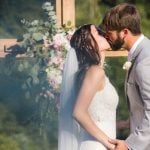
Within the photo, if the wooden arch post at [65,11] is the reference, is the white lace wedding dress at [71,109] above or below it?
below

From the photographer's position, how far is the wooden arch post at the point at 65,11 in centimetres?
611

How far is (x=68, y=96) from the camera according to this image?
4.77 metres

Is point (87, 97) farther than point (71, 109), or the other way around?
point (71, 109)

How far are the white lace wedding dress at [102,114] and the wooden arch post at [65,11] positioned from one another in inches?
58.1

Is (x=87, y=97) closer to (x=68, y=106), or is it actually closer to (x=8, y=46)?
(x=68, y=106)

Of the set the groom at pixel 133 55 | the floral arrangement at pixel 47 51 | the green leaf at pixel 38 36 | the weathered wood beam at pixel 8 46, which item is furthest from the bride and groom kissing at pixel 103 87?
the weathered wood beam at pixel 8 46

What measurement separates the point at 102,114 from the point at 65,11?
1581mm

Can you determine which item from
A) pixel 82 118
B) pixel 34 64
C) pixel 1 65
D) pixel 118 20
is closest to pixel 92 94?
pixel 82 118

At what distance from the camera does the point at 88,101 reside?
14.8ft

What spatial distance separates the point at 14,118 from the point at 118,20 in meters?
2.87

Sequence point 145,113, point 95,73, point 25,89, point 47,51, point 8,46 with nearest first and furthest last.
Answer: point 145,113
point 95,73
point 47,51
point 8,46
point 25,89

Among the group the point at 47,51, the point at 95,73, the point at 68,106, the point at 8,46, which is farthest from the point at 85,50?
the point at 8,46

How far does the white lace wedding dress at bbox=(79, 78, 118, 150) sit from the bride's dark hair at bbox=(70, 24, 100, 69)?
172mm

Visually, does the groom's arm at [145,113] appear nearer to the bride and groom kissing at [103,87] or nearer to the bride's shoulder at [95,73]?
the bride and groom kissing at [103,87]
